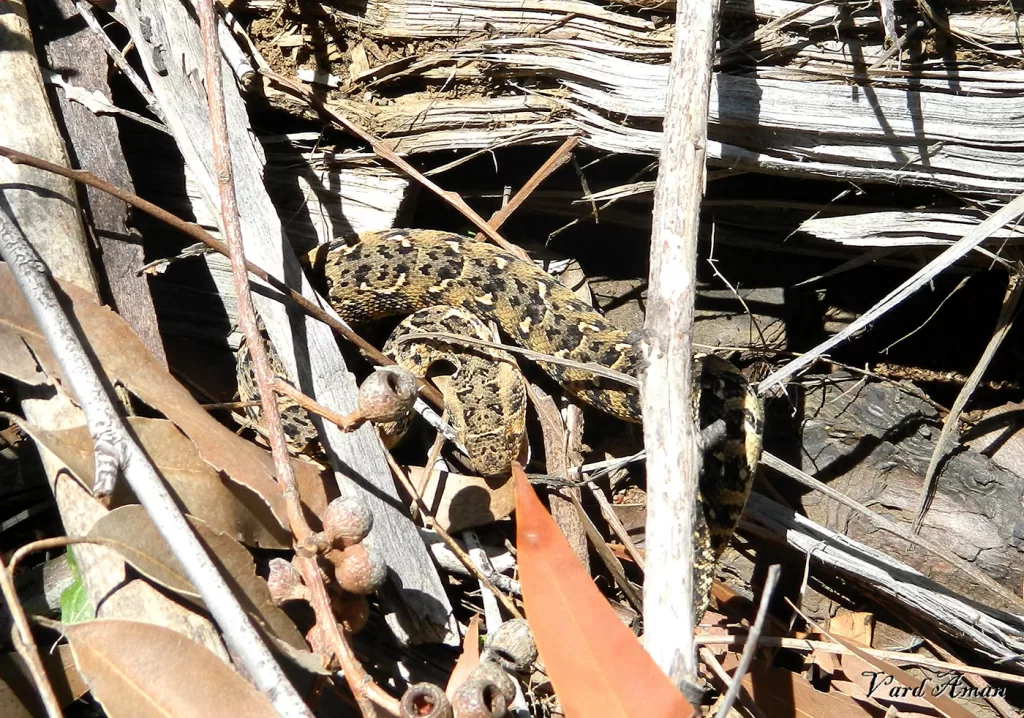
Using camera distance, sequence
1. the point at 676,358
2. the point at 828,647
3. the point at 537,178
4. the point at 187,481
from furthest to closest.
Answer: the point at 537,178 → the point at 828,647 → the point at 676,358 → the point at 187,481

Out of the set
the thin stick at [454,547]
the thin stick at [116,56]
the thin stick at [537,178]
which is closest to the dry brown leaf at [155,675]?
the thin stick at [454,547]

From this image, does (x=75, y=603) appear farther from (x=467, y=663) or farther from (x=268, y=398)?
(x=467, y=663)

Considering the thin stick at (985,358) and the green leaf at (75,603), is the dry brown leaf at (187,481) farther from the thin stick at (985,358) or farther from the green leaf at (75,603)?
the thin stick at (985,358)

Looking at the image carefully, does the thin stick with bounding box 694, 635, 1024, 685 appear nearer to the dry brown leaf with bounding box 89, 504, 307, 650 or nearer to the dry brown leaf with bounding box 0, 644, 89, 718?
the dry brown leaf with bounding box 89, 504, 307, 650

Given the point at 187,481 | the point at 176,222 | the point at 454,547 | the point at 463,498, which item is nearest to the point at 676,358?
the point at 454,547

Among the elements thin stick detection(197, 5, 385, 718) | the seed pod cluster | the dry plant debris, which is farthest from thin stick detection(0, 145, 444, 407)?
the seed pod cluster

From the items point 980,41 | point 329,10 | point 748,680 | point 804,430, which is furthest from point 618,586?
point 329,10
